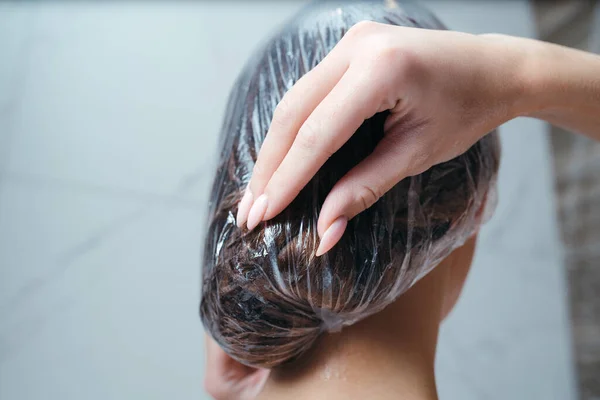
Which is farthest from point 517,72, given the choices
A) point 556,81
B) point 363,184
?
point 363,184

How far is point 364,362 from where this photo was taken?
1.92 feet

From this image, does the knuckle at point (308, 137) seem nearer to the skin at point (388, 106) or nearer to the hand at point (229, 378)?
the skin at point (388, 106)

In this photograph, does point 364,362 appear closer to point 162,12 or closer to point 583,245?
point 162,12

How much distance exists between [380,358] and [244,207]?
23 cm

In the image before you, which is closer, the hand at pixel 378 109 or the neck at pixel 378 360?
the hand at pixel 378 109

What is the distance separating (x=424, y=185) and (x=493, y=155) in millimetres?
131

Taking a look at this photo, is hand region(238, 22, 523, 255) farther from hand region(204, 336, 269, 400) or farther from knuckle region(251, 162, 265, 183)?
hand region(204, 336, 269, 400)

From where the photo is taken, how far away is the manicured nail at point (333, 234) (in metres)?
0.46

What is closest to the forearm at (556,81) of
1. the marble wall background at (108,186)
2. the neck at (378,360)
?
the neck at (378,360)

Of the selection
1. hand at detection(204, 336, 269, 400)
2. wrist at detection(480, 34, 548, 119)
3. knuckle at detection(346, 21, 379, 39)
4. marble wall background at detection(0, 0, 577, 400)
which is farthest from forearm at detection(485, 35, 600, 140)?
marble wall background at detection(0, 0, 577, 400)

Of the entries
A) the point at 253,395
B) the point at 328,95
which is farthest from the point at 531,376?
the point at 328,95

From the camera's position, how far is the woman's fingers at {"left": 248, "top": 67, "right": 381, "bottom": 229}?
1.39 feet

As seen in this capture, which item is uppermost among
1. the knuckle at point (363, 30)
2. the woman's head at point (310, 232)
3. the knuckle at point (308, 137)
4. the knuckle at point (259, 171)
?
the knuckle at point (363, 30)

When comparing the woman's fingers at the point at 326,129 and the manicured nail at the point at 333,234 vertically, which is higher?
the woman's fingers at the point at 326,129
